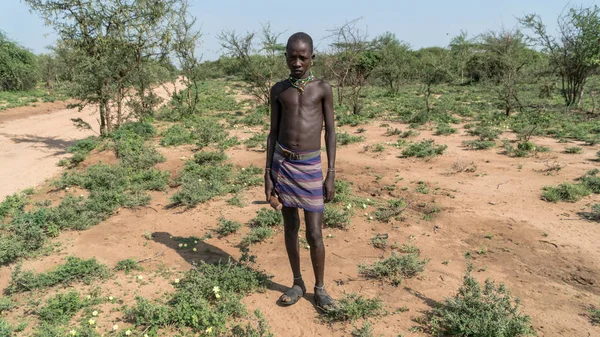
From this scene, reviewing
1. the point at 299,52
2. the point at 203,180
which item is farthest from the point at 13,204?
the point at 299,52

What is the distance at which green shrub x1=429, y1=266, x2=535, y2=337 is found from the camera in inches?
102

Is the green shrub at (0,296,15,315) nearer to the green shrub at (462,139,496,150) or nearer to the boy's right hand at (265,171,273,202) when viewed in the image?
the boy's right hand at (265,171,273,202)

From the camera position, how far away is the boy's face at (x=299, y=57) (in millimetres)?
2633

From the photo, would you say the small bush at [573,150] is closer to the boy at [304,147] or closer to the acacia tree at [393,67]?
the boy at [304,147]

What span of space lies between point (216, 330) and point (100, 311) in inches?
42.3

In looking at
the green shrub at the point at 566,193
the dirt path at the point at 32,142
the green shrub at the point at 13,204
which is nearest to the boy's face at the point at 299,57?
the green shrub at the point at 566,193

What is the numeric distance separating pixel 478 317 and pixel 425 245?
1.53 meters

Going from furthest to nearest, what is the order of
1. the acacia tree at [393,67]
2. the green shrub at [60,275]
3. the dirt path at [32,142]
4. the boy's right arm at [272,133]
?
the acacia tree at [393,67] < the dirt path at [32,142] < the green shrub at [60,275] < the boy's right arm at [272,133]

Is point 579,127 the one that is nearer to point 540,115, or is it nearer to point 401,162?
point 540,115

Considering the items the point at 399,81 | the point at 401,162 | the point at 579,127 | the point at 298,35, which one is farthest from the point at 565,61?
the point at 298,35

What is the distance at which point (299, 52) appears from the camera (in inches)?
104

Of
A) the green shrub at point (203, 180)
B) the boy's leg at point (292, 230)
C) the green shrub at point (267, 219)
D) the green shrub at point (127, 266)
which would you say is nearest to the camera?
the boy's leg at point (292, 230)

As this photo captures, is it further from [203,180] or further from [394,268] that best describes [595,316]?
[203,180]

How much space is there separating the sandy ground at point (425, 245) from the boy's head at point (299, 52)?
1940mm
